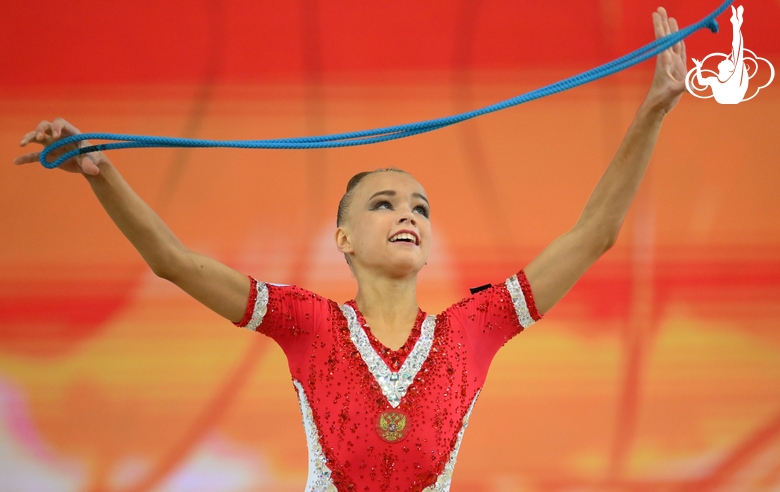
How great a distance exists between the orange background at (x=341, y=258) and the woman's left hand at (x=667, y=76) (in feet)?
4.73

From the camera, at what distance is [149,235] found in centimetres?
168

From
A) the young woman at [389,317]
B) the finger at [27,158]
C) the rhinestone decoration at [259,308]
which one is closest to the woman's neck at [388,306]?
the young woman at [389,317]

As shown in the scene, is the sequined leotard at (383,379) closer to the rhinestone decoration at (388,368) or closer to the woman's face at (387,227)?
the rhinestone decoration at (388,368)

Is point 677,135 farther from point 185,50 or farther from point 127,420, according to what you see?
point 127,420

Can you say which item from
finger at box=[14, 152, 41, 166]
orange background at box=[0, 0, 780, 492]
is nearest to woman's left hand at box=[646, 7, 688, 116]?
finger at box=[14, 152, 41, 166]

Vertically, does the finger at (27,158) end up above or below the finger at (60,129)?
below

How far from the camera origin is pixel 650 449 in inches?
123

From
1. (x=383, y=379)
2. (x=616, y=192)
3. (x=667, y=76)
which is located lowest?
(x=383, y=379)

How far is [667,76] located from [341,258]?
164 cm

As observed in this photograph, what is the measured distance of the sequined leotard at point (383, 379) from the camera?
1.73 m

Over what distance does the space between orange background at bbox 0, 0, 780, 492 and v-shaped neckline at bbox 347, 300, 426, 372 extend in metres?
1.26

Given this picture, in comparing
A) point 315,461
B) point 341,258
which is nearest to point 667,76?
point 315,461

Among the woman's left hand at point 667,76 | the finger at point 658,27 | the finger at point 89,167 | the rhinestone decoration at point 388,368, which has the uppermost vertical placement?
the finger at point 658,27

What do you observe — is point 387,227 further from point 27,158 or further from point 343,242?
point 27,158
